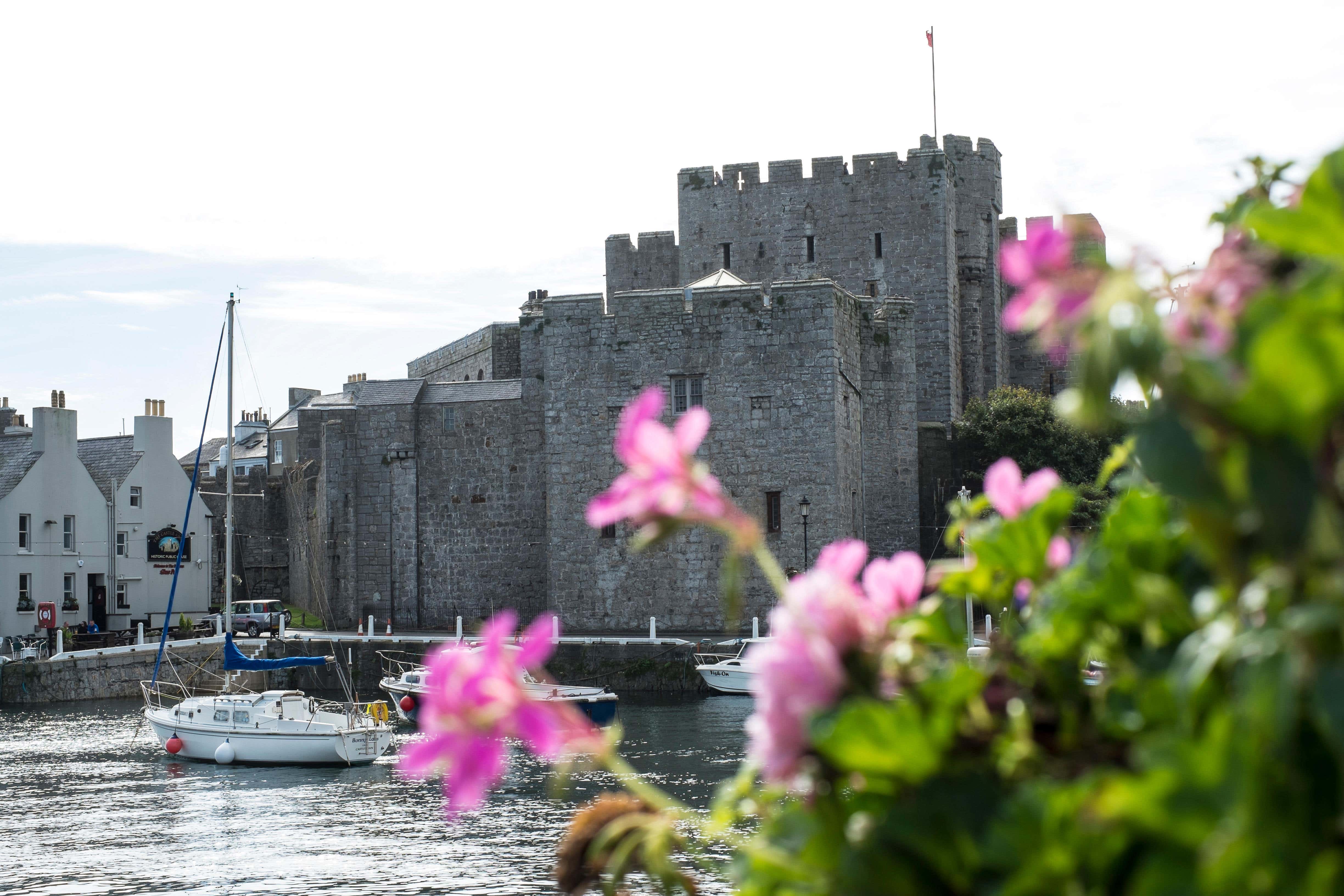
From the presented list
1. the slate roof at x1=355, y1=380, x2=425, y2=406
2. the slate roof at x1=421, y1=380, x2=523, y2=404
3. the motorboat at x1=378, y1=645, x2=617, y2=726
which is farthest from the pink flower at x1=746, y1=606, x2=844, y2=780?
the slate roof at x1=355, y1=380, x2=425, y2=406

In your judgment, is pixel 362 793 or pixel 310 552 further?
pixel 310 552

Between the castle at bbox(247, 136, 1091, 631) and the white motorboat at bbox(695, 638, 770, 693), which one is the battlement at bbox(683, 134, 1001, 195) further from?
the white motorboat at bbox(695, 638, 770, 693)

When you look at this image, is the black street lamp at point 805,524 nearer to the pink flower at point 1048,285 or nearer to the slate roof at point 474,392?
the slate roof at point 474,392

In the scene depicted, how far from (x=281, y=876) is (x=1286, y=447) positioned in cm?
1438

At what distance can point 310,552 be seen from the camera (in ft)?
129

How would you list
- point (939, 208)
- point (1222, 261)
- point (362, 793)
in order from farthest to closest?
point (939, 208) → point (362, 793) → point (1222, 261)

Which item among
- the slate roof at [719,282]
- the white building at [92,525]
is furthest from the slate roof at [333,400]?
the slate roof at [719,282]

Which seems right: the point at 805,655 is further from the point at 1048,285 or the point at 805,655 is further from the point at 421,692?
the point at 421,692

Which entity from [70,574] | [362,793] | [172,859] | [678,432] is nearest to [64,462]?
[70,574]

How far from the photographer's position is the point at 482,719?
1406 millimetres

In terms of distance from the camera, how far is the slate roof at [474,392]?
34375mm

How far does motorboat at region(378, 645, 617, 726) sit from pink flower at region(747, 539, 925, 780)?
67.9 ft

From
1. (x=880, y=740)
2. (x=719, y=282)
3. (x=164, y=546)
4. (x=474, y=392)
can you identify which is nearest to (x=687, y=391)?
(x=719, y=282)

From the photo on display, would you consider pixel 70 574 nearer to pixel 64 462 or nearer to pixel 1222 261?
pixel 64 462
